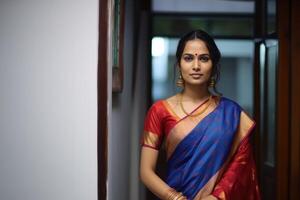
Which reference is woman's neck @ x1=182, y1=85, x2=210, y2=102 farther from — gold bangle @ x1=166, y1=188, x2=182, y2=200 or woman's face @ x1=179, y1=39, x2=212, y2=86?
gold bangle @ x1=166, y1=188, x2=182, y2=200

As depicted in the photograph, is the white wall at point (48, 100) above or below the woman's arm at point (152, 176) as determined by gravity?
above

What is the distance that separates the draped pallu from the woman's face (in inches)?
3.6

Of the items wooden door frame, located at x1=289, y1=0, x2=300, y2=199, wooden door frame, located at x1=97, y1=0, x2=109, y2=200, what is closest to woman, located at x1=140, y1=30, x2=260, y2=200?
wooden door frame, located at x1=97, y1=0, x2=109, y2=200

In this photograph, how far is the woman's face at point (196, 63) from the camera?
1.15 metres

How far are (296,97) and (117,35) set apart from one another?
839 millimetres

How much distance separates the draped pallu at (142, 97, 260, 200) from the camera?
3.74 feet

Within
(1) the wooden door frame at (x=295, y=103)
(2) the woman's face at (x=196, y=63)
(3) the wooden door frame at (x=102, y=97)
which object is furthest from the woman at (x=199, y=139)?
(1) the wooden door frame at (x=295, y=103)

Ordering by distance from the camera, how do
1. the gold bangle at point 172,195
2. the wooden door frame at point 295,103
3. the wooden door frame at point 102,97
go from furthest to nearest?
the wooden door frame at point 295,103
the gold bangle at point 172,195
the wooden door frame at point 102,97

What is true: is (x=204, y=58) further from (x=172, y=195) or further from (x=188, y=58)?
(x=172, y=195)

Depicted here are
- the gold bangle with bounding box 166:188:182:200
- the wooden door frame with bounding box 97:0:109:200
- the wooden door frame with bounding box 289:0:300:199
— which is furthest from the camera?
the wooden door frame with bounding box 289:0:300:199

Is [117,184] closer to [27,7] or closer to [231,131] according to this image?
[231,131]

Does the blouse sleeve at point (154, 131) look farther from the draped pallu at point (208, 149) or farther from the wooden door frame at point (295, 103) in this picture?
the wooden door frame at point (295, 103)

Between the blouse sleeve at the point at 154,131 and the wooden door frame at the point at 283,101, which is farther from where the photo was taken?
the wooden door frame at the point at 283,101

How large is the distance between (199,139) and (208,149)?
4 centimetres
